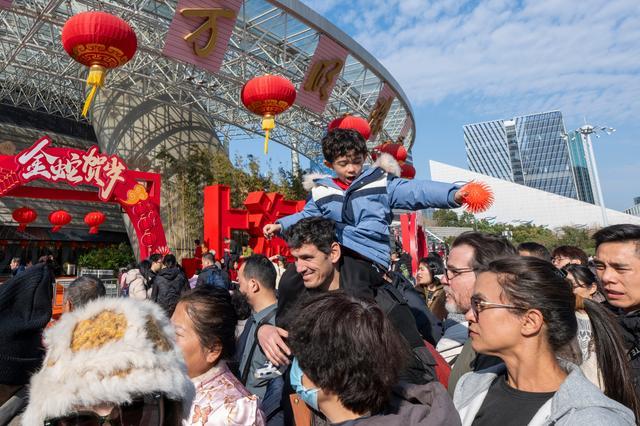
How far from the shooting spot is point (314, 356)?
1057mm

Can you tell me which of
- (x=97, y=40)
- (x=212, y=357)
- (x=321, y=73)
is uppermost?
(x=321, y=73)

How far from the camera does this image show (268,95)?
286 inches

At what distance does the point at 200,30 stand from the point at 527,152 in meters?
89.8

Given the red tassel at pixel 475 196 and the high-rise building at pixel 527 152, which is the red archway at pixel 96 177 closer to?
the red tassel at pixel 475 196

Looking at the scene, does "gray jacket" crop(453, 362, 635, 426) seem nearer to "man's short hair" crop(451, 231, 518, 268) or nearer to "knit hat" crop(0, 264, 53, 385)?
"man's short hair" crop(451, 231, 518, 268)

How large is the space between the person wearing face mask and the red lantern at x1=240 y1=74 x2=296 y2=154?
6.51 metres

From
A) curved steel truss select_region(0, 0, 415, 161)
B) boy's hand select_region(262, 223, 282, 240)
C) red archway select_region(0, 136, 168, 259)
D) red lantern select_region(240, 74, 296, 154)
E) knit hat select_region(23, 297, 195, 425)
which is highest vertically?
curved steel truss select_region(0, 0, 415, 161)

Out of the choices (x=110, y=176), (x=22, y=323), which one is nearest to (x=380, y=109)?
(x=110, y=176)

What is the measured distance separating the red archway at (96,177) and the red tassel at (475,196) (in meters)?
9.24

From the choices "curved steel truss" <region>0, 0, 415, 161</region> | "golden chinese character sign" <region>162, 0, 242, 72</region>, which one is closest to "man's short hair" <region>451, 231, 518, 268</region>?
"golden chinese character sign" <region>162, 0, 242, 72</region>

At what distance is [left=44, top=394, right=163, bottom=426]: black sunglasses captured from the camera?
2.73 ft

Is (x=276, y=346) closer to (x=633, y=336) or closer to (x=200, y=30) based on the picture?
(x=633, y=336)

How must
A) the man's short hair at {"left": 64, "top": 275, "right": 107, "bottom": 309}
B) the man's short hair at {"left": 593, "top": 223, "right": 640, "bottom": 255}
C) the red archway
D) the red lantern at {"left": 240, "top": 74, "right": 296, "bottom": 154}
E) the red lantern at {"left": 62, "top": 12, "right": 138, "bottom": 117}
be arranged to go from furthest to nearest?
the red archway, the red lantern at {"left": 240, "top": 74, "right": 296, "bottom": 154}, the red lantern at {"left": 62, "top": 12, "right": 138, "bottom": 117}, the man's short hair at {"left": 64, "top": 275, "right": 107, "bottom": 309}, the man's short hair at {"left": 593, "top": 223, "right": 640, "bottom": 255}

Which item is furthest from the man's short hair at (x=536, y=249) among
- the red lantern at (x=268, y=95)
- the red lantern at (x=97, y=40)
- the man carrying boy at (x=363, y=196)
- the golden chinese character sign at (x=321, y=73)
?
the golden chinese character sign at (x=321, y=73)
